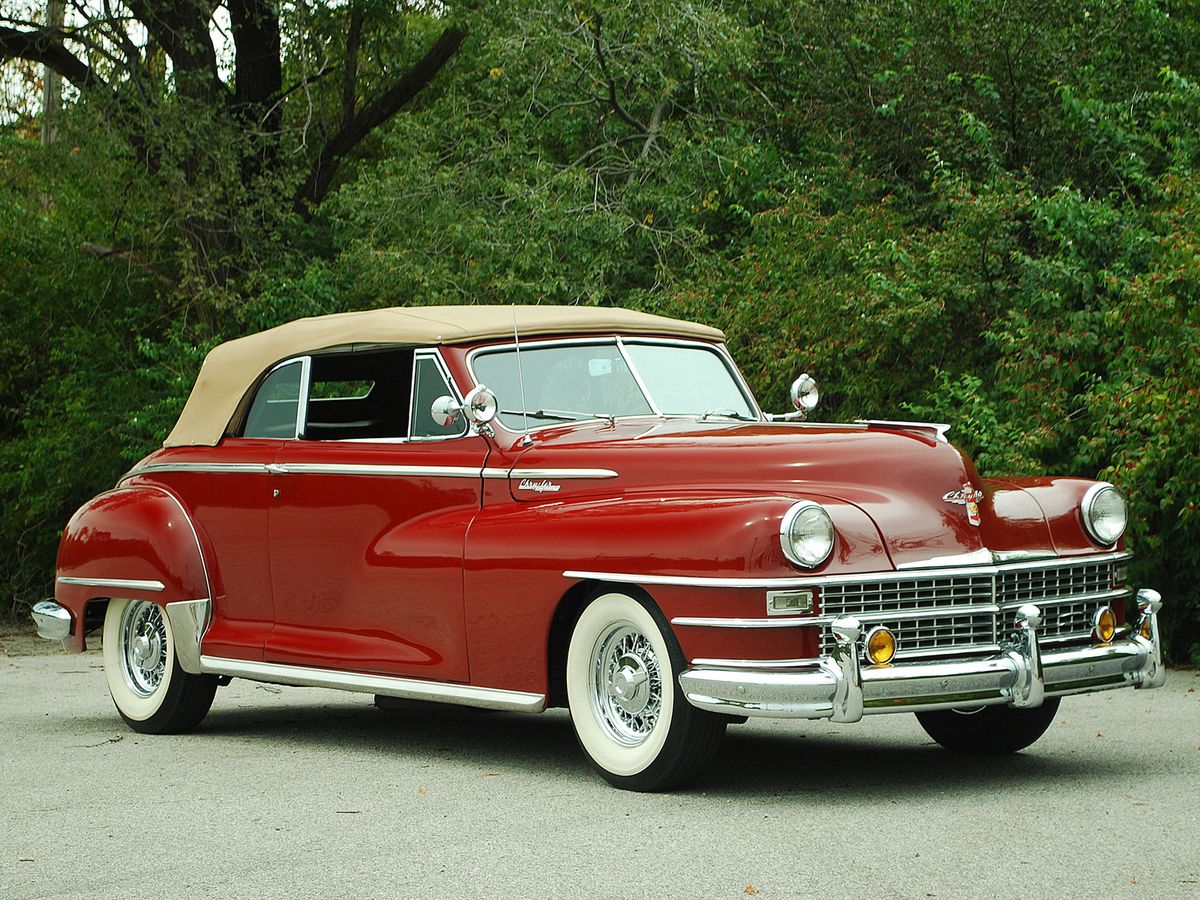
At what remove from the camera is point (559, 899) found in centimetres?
476

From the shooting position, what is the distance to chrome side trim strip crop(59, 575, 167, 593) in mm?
8750

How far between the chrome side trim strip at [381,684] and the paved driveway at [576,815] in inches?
12.3

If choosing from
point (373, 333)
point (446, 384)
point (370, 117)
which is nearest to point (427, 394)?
point (446, 384)

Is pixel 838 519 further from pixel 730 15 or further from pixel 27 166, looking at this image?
pixel 27 166

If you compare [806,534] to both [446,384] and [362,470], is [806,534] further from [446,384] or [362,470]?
[362,470]

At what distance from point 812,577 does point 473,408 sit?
6.58 feet

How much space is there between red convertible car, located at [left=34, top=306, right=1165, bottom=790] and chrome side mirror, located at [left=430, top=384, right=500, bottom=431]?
11mm

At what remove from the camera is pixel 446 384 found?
7.80 meters

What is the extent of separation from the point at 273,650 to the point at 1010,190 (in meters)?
7.91

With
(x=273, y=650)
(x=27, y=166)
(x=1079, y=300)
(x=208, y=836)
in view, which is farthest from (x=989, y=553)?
(x=27, y=166)

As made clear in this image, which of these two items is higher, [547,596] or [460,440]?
[460,440]

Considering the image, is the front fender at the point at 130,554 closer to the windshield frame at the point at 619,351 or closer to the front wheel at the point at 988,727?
the windshield frame at the point at 619,351

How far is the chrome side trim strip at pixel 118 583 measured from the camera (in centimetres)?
875

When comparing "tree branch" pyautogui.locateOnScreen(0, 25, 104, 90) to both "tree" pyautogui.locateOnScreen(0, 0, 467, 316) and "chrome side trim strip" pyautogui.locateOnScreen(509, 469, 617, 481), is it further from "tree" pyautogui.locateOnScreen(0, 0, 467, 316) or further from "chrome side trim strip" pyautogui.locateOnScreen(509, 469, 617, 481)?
"chrome side trim strip" pyautogui.locateOnScreen(509, 469, 617, 481)
